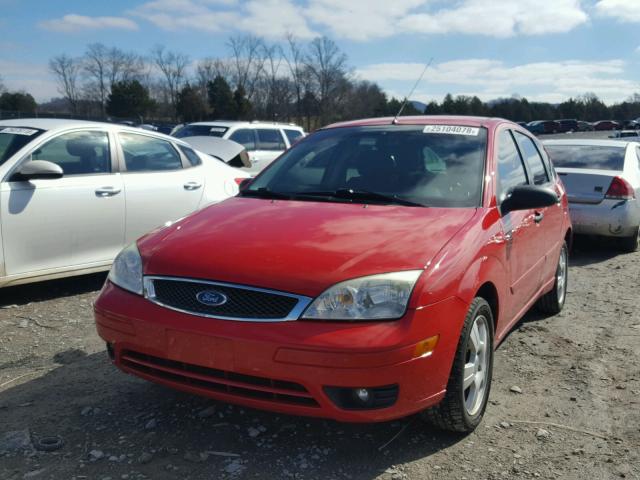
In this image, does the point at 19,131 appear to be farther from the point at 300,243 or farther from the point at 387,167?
the point at 300,243

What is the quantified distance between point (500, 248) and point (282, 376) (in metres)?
1.50

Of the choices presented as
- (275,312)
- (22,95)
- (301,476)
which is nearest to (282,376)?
(275,312)

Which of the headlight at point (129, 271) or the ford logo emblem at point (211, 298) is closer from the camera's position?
the ford logo emblem at point (211, 298)

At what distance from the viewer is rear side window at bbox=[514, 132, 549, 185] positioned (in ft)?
15.0

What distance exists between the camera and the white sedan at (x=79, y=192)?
4.92m

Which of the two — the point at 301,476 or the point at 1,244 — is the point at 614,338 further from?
the point at 1,244

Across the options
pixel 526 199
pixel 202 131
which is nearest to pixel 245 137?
pixel 202 131

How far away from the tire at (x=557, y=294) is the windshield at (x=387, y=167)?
185 cm

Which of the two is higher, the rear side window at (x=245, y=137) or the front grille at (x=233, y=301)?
the rear side window at (x=245, y=137)

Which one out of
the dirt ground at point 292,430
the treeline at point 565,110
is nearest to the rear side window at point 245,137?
the dirt ground at point 292,430

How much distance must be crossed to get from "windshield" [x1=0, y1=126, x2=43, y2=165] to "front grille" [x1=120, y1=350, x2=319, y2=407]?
9.45 feet

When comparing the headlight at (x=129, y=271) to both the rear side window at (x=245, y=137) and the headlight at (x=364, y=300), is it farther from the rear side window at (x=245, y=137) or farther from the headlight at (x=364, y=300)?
the rear side window at (x=245, y=137)

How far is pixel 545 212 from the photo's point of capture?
14.6 feet

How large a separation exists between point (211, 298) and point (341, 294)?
58 centimetres
